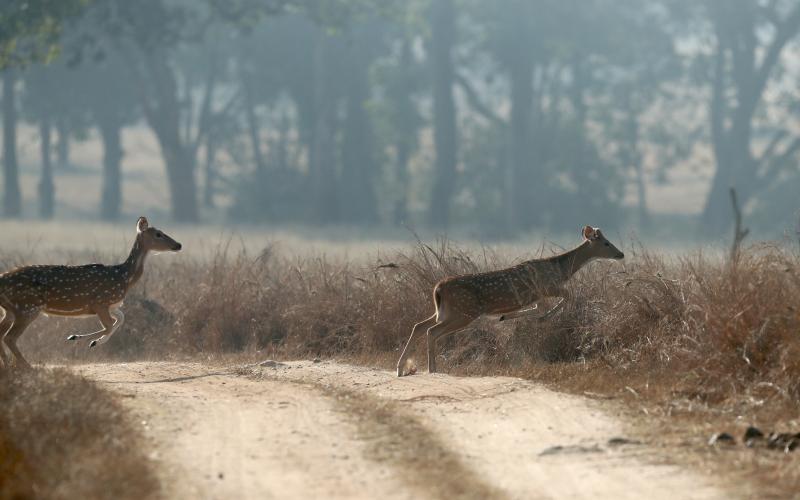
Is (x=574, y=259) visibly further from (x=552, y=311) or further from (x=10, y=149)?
(x=10, y=149)

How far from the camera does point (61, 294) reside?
14172 mm

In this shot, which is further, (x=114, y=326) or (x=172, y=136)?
(x=172, y=136)

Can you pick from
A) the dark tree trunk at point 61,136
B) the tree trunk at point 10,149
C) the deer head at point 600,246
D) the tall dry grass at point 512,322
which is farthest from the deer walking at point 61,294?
the dark tree trunk at point 61,136

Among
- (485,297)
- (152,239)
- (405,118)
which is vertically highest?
(405,118)

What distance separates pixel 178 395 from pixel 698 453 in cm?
492

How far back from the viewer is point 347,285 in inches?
663

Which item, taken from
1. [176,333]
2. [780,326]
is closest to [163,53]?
[176,333]

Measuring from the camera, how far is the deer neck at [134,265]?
1502cm

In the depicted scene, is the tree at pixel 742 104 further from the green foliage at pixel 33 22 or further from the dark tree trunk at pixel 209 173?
the green foliage at pixel 33 22

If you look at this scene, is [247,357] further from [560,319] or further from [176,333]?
[560,319]

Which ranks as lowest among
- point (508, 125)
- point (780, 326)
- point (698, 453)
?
point (698, 453)

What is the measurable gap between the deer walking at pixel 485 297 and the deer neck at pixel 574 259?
1.33 feet

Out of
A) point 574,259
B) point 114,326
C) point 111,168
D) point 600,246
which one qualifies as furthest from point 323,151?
point 114,326

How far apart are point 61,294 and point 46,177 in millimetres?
51403
